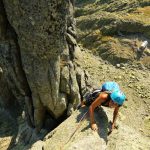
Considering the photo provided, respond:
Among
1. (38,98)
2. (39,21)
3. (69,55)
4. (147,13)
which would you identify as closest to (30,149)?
(38,98)

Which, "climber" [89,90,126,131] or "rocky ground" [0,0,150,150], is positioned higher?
"climber" [89,90,126,131]

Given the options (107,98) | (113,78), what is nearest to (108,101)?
(107,98)

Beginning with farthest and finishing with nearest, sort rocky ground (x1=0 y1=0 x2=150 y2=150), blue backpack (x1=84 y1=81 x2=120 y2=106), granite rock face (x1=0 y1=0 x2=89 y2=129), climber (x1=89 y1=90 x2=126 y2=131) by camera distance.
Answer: blue backpack (x1=84 y1=81 x2=120 y2=106) < rocky ground (x1=0 y1=0 x2=150 y2=150) < climber (x1=89 y1=90 x2=126 y2=131) < granite rock face (x1=0 y1=0 x2=89 y2=129)

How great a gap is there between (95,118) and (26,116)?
5.12 m

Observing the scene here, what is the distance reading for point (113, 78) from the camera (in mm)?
27812

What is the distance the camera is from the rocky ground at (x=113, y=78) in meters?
17.5

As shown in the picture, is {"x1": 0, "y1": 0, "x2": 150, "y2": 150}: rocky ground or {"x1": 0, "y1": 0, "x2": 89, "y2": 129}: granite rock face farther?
{"x1": 0, "y1": 0, "x2": 150, "y2": 150}: rocky ground

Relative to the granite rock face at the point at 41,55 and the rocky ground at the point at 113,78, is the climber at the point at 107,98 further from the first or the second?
the granite rock face at the point at 41,55

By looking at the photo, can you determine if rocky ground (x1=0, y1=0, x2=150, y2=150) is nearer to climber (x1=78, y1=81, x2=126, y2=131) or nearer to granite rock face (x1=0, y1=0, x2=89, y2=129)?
climber (x1=78, y1=81, x2=126, y2=131)

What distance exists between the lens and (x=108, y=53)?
1235 inches

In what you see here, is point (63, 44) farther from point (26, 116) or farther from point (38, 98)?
point (26, 116)

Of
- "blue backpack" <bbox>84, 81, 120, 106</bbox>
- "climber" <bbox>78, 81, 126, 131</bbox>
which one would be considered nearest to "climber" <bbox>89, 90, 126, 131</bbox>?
"climber" <bbox>78, 81, 126, 131</bbox>

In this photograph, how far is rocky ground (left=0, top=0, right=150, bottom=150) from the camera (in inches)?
687

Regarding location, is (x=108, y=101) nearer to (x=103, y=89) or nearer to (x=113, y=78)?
(x=103, y=89)
